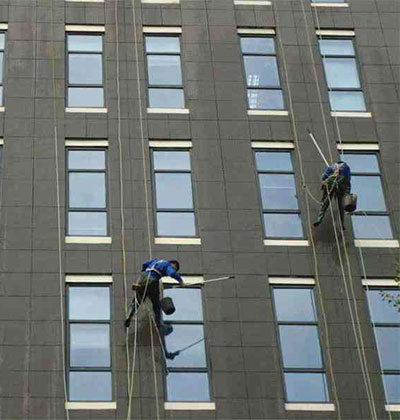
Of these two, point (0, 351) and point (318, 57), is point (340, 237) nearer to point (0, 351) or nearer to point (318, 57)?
point (318, 57)

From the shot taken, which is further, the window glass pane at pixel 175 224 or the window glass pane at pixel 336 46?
the window glass pane at pixel 336 46

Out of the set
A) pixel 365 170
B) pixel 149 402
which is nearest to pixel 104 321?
pixel 149 402

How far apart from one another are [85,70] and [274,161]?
5497 millimetres

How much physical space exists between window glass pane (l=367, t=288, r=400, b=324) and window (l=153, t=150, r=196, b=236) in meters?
4.37

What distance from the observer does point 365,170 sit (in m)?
28.2

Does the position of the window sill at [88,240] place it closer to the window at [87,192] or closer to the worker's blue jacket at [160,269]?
the window at [87,192]

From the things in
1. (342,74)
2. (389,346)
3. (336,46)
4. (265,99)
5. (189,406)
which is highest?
(336,46)

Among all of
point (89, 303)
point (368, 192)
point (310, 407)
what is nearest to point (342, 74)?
point (368, 192)

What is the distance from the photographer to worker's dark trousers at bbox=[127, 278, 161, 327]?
2440 centimetres

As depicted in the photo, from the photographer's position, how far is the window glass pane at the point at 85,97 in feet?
93.8

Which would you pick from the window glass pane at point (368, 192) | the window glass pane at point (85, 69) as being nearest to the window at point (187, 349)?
the window glass pane at point (368, 192)

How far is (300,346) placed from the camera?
25.1m

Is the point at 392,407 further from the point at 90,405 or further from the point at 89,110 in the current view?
the point at 89,110

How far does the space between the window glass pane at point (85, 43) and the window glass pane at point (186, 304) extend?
24.8 feet
